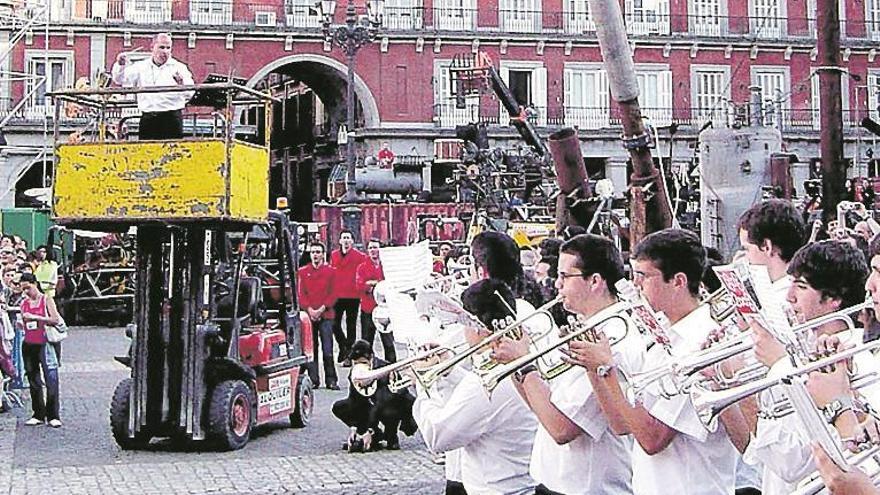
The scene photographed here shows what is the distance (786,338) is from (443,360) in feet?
6.09

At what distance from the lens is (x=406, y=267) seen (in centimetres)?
574

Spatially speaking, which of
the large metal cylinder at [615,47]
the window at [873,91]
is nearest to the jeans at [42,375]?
the large metal cylinder at [615,47]

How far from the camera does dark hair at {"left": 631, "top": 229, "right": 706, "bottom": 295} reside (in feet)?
13.9

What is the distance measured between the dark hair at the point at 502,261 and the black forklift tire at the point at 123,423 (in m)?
5.09

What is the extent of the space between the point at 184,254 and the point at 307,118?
36221 millimetres

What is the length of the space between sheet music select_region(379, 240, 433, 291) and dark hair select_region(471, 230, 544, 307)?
0.25 meters

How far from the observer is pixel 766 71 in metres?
43.0

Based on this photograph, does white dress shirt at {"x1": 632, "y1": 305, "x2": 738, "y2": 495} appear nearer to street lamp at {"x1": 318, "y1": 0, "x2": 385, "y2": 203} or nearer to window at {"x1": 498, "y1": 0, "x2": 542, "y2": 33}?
street lamp at {"x1": 318, "y1": 0, "x2": 385, "y2": 203}

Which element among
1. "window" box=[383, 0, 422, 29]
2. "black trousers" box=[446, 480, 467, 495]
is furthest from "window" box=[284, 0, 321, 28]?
"black trousers" box=[446, 480, 467, 495]

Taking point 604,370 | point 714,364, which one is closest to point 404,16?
point 604,370

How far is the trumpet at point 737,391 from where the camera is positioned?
10.1 ft

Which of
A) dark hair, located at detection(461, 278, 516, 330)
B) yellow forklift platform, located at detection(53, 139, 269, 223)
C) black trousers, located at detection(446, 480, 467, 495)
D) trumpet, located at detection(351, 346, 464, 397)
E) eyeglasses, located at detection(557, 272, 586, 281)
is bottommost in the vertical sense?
black trousers, located at detection(446, 480, 467, 495)

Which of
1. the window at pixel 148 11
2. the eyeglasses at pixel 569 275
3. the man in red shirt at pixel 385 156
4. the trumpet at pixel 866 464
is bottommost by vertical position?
the trumpet at pixel 866 464

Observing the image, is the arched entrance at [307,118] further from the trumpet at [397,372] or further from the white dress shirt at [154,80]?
the trumpet at [397,372]
